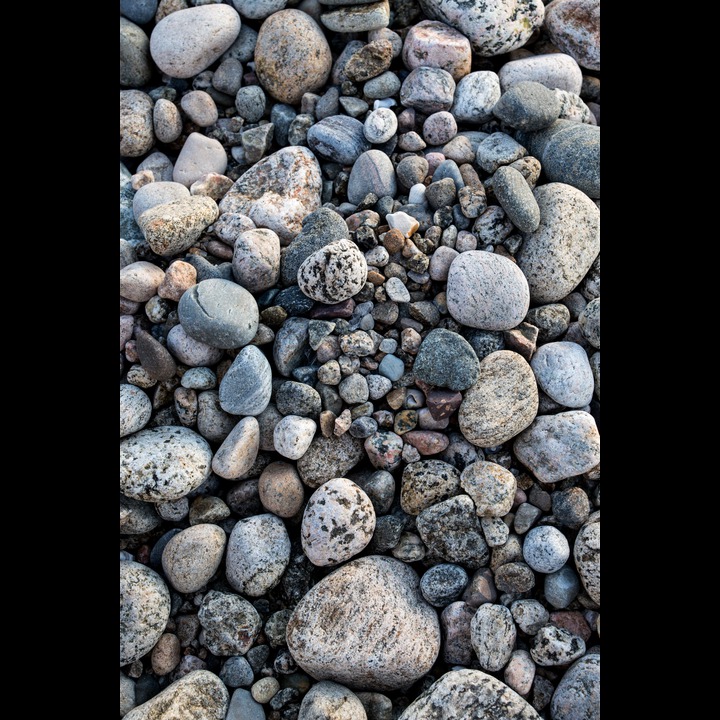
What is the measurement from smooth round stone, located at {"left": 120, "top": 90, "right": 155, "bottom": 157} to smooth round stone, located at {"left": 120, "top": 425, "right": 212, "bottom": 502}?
1.19 m

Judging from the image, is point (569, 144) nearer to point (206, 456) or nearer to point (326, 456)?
point (326, 456)

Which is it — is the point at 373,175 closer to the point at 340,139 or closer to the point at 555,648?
the point at 340,139

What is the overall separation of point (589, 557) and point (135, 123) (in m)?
2.24

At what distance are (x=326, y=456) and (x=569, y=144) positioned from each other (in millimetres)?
1394

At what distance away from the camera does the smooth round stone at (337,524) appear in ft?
6.29

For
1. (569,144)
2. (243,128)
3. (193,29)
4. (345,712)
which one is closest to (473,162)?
(569,144)

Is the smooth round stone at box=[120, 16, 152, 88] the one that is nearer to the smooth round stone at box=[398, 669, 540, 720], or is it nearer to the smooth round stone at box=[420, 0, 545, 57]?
the smooth round stone at box=[420, 0, 545, 57]

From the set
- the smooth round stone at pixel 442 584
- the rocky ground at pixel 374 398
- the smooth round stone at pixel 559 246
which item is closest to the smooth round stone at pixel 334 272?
the rocky ground at pixel 374 398

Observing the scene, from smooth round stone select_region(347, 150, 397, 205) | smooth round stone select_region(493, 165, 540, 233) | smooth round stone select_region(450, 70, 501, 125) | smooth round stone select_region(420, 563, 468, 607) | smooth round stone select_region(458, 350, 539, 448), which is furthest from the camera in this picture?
smooth round stone select_region(450, 70, 501, 125)

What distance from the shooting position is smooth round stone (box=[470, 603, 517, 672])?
181 cm

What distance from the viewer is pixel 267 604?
6.53 ft

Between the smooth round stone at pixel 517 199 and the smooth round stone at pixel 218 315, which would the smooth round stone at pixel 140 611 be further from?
the smooth round stone at pixel 517 199

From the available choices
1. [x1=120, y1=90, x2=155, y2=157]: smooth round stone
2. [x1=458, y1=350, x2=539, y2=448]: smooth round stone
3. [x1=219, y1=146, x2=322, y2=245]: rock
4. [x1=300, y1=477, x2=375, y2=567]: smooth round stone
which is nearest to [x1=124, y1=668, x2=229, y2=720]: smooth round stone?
[x1=300, y1=477, x2=375, y2=567]: smooth round stone

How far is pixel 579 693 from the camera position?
5.79ft
